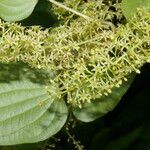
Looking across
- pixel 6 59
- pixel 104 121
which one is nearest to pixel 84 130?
pixel 104 121

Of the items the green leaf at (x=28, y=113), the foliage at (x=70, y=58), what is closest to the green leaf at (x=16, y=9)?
the foliage at (x=70, y=58)

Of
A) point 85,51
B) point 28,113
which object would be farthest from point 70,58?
point 28,113

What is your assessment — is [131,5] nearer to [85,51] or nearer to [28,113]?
[85,51]

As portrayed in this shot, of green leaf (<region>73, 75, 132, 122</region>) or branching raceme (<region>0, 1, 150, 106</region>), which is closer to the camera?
branching raceme (<region>0, 1, 150, 106</region>)

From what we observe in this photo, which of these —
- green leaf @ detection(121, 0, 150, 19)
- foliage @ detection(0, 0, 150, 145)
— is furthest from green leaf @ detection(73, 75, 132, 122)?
green leaf @ detection(121, 0, 150, 19)

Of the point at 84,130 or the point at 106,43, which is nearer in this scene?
the point at 106,43

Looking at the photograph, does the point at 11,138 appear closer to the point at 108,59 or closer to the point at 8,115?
the point at 8,115

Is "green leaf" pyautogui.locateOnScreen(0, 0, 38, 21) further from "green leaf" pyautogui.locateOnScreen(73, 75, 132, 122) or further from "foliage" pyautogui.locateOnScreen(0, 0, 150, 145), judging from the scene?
"green leaf" pyautogui.locateOnScreen(73, 75, 132, 122)
